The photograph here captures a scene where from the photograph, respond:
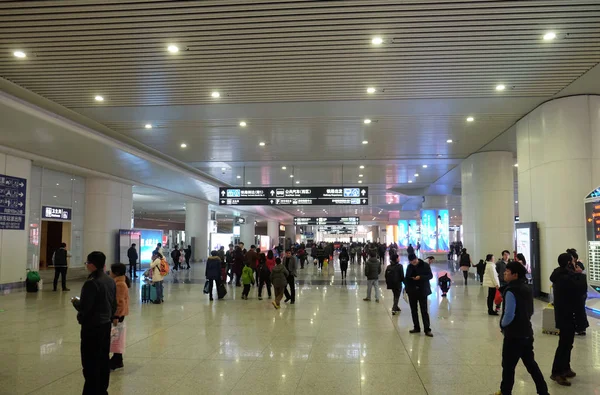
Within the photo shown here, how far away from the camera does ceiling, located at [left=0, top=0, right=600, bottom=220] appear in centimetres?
682

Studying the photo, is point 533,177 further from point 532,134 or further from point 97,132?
point 97,132

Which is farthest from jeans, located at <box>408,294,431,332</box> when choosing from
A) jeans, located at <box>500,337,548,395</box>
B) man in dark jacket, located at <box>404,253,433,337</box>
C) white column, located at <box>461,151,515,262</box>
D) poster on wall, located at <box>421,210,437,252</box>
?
poster on wall, located at <box>421,210,437,252</box>

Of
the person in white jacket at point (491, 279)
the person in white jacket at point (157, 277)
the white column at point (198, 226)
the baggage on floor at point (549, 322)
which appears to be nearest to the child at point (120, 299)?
the person in white jacket at point (157, 277)

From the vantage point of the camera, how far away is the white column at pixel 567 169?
10898 millimetres

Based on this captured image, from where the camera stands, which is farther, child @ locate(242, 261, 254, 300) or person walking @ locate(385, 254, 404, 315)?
child @ locate(242, 261, 254, 300)

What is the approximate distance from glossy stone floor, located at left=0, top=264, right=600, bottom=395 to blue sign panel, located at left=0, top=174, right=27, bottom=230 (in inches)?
195

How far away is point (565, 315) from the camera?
5543 mm

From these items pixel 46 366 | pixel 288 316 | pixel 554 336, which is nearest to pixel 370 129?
pixel 288 316

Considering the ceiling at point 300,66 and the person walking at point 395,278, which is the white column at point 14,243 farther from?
the person walking at point 395,278

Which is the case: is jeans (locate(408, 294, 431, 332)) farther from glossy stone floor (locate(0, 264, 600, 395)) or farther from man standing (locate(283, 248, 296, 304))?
man standing (locate(283, 248, 296, 304))

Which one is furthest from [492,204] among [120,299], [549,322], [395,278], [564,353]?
[120,299]

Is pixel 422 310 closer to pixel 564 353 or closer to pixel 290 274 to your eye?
pixel 564 353

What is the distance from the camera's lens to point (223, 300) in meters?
12.8

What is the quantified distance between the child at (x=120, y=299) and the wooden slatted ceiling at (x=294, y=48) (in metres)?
3.82
